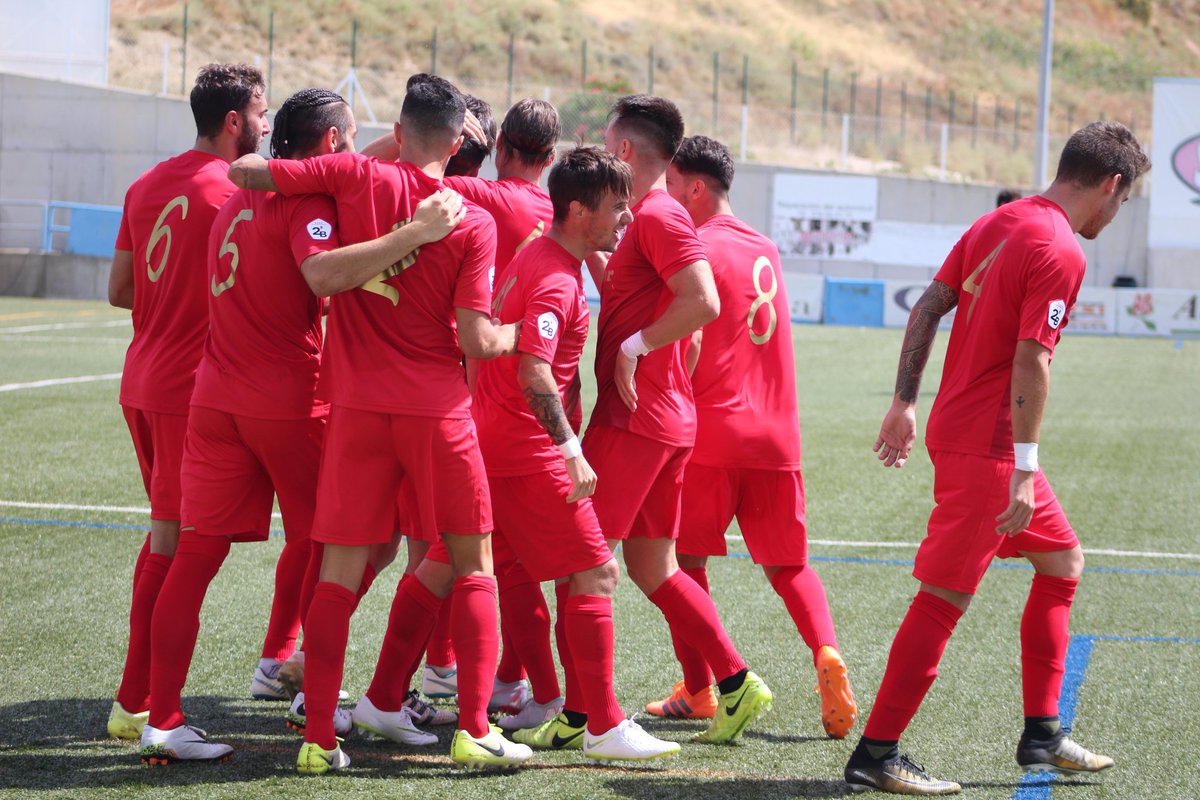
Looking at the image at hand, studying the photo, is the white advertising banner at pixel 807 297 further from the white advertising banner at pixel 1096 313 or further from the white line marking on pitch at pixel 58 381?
the white line marking on pitch at pixel 58 381

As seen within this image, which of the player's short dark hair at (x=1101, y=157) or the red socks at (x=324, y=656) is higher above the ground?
the player's short dark hair at (x=1101, y=157)

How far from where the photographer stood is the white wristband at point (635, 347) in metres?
4.39

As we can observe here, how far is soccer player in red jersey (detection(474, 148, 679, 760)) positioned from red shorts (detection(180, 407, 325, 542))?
0.60 metres

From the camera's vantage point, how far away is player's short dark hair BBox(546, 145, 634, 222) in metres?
4.24

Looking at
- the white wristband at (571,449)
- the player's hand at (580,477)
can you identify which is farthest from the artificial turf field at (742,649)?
the white wristband at (571,449)

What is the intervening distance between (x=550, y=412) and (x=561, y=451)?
127mm

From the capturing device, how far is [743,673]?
467cm

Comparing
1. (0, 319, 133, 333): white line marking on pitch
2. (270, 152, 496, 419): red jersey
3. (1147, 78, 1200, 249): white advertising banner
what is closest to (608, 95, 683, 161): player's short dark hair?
(270, 152, 496, 419): red jersey

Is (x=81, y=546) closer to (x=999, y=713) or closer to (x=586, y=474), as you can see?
(x=586, y=474)

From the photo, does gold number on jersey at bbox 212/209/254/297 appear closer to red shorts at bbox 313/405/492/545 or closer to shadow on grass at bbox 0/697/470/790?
red shorts at bbox 313/405/492/545

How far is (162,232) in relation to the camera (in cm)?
466

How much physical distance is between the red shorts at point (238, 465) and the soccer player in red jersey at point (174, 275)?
289mm

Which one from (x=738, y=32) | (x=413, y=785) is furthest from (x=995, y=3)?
(x=413, y=785)

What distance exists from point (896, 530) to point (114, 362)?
11.1m
